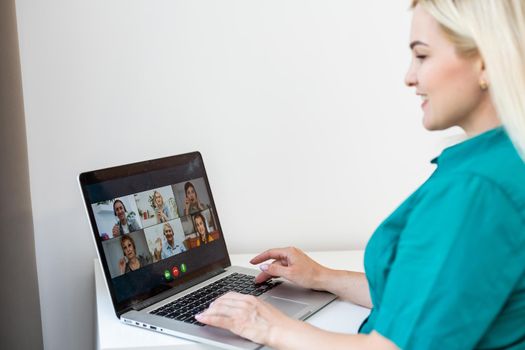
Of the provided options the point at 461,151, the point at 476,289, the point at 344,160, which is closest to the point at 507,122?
the point at 461,151

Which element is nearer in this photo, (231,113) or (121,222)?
(121,222)

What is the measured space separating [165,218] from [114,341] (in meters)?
0.30

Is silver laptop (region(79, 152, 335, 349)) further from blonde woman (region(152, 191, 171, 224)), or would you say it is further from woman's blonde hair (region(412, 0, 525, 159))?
woman's blonde hair (region(412, 0, 525, 159))

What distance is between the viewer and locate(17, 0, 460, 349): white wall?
4.75 ft

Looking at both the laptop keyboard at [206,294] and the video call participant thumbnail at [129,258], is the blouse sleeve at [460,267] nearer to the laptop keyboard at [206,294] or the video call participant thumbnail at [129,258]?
the laptop keyboard at [206,294]

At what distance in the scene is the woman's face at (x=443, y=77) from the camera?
0.90 metres

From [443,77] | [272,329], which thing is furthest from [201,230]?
[443,77]

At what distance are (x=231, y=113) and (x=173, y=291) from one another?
0.46m

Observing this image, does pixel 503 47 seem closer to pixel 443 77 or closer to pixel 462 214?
pixel 443 77

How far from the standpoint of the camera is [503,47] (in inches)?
33.9

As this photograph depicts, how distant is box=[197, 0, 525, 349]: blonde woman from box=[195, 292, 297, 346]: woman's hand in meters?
0.01

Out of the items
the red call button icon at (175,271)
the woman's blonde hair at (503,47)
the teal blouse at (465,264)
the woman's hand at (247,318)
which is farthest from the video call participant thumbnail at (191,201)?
the woman's blonde hair at (503,47)

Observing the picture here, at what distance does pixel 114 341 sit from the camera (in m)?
1.08

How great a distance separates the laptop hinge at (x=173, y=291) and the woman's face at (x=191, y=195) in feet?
0.51
